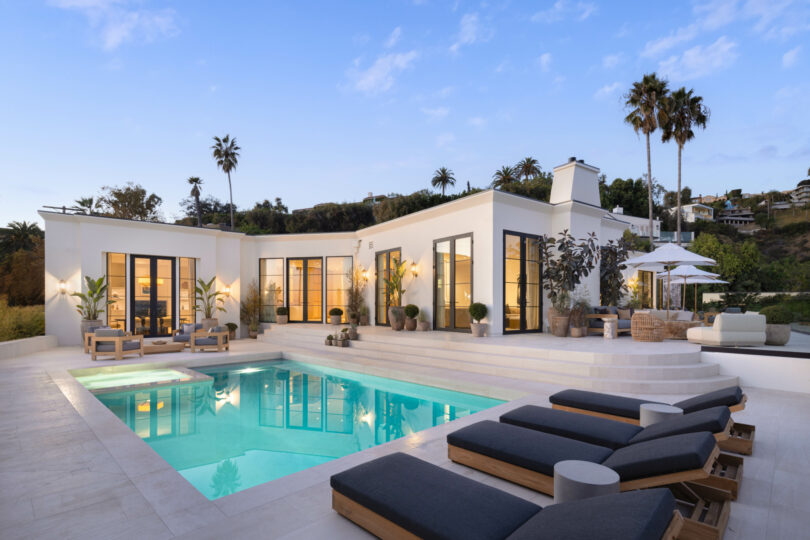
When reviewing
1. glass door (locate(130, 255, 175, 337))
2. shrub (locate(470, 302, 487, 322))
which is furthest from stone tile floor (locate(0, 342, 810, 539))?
glass door (locate(130, 255, 175, 337))

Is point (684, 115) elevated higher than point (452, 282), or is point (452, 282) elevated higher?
point (684, 115)

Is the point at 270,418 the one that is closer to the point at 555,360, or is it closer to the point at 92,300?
the point at 555,360

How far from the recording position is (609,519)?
1.49 meters

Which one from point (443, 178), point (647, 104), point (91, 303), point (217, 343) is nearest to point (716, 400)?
point (217, 343)

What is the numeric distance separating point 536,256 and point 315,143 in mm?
14041

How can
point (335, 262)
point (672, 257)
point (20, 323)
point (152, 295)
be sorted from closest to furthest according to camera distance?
point (672, 257)
point (20, 323)
point (152, 295)
point (335, 262)

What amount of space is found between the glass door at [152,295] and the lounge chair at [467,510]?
11.8m

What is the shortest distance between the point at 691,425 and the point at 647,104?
19377 mm

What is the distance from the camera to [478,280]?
969cm

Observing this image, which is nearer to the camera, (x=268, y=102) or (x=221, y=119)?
(x=268, y=102)

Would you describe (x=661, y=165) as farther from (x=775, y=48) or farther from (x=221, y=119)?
(x=221, y=119)

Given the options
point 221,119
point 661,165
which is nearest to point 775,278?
point 661,165

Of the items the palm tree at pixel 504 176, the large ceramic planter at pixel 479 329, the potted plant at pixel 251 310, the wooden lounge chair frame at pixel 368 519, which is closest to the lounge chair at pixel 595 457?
the wooden lounge chair frame at pixel 368 519

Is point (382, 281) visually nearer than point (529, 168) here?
Yes
